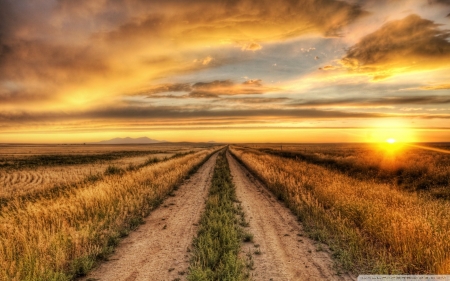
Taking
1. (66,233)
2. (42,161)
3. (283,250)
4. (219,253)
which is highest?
(66,233)

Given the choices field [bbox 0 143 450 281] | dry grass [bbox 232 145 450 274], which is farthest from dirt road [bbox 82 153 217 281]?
dry grass [bbox 232 145 450 274]

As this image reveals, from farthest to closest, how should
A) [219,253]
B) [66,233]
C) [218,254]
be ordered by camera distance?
[66,233] → [219,253] → [218,254]

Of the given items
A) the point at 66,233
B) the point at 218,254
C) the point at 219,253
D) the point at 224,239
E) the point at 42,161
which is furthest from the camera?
the point at 42,161

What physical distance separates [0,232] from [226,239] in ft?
21.1

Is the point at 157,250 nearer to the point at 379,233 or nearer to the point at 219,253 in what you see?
the point at 219,253

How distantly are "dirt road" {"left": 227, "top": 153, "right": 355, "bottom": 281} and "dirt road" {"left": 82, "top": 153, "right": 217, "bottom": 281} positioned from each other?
182cm

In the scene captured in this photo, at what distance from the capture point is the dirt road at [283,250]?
5.62 metres

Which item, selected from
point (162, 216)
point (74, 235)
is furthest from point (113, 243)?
point (162, 216)

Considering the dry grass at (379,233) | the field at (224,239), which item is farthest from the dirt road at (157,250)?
the dry grass at (379,233)

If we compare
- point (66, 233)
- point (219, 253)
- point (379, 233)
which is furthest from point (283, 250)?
point (66, 233)

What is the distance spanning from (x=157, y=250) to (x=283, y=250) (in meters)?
3.40

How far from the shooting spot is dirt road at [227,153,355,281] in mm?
5625

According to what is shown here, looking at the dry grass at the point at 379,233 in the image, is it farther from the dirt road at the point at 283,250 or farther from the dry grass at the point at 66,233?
the dry grass at the point at 66,233

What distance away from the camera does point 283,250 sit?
6930mm
